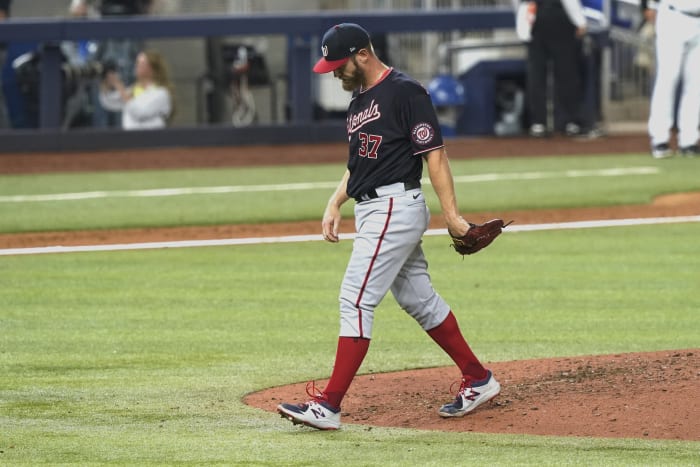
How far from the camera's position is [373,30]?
61.6ft

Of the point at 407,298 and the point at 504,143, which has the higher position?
the point at 407,298

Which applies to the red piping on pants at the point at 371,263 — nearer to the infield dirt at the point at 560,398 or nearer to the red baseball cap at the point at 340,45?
the infield dirt at the point at 560,398

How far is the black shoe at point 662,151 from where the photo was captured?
16.1 m

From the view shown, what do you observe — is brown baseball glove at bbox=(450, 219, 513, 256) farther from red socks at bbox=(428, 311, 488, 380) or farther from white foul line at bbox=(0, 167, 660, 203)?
white foul line at bbox=(0, 167, 660, 203)

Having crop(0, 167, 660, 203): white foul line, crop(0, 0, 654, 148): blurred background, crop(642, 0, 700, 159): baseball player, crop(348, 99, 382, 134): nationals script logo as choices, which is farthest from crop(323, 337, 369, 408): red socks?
crop(0, 0, 654, 148): blurred background

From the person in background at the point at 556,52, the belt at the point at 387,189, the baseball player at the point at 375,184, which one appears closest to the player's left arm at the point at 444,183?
the baseball player at the point at 375,184

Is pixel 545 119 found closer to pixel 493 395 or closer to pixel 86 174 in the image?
pixel 86 174

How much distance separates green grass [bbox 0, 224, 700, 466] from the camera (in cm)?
548

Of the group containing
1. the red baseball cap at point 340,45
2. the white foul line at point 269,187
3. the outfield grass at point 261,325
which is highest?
the red baseball cap at point 340,45

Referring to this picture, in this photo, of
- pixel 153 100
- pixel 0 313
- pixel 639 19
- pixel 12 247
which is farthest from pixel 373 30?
pixel 0 313

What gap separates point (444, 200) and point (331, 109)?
13.9 metres

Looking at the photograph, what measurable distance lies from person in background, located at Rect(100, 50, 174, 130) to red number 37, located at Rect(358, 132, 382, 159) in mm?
12071

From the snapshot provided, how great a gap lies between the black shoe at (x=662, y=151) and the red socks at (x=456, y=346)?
1029 cm

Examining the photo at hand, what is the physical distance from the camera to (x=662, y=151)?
16.1 meters
